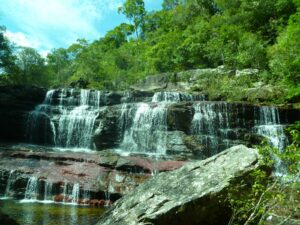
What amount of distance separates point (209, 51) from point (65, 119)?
686 inches

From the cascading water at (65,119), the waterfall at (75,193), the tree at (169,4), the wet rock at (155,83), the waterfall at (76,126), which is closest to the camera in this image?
the waterfall at (75,193)

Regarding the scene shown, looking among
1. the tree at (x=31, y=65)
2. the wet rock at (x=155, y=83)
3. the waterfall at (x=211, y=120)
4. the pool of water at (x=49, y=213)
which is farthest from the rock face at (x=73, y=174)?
the tree at (x=31, y=65)

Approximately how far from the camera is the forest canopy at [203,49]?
26.6 meters

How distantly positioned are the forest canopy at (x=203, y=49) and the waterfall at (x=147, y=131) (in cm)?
919

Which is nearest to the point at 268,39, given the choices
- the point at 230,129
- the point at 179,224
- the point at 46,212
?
the point at 230,129

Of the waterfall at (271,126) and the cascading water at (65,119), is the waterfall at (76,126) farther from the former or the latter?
the waterfall at (271,126)

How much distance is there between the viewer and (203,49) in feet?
112

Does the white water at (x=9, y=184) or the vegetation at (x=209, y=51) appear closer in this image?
the white water at (x=9, y=184)

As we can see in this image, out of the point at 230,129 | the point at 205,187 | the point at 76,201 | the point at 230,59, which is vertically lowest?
the point at 76,201

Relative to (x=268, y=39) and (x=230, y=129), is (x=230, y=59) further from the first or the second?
(x=230, y=129)

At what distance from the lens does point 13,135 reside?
24.7 m

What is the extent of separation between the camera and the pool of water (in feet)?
31.9

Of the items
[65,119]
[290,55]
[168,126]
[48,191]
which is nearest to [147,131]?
[168,126]

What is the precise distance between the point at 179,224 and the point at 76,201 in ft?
28.2
